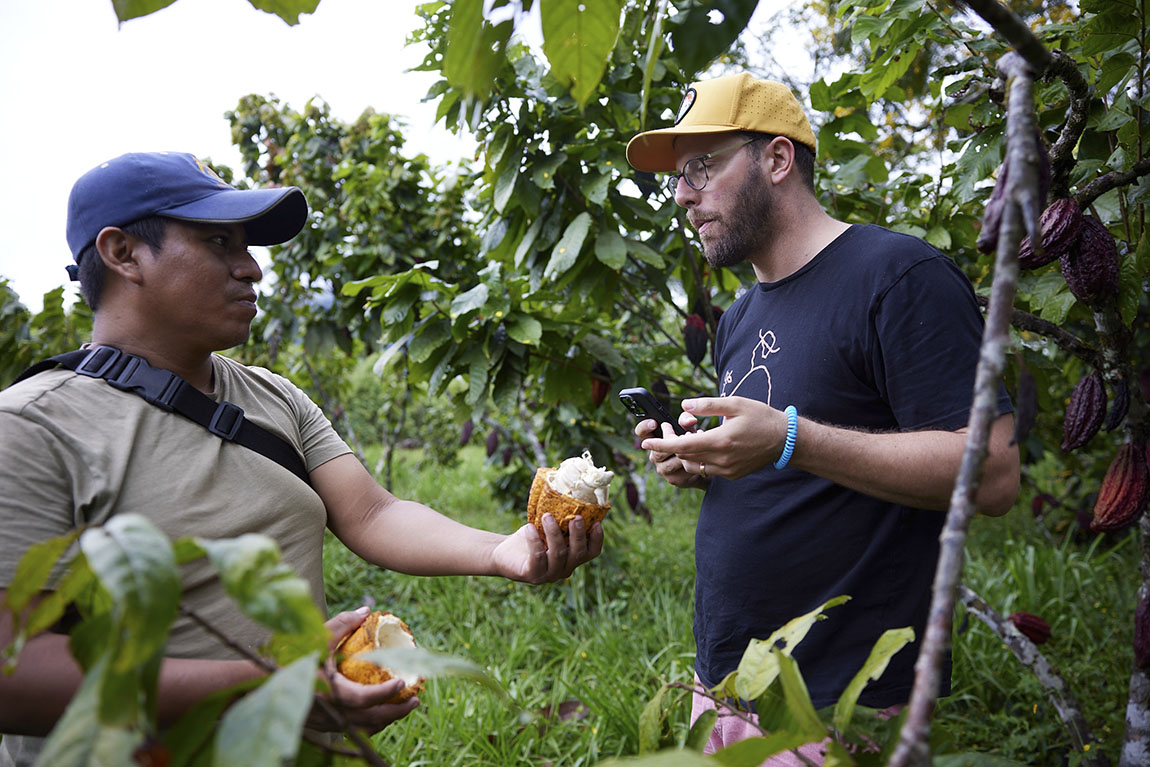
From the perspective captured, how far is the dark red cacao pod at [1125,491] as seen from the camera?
185cm

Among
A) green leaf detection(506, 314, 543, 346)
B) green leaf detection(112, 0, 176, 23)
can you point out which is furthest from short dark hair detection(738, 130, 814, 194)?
green leaf detection(112, 0, 176, 23)

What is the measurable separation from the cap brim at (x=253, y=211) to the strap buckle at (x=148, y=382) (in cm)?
30

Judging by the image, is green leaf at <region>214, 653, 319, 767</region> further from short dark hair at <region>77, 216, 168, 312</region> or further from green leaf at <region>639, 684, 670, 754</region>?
short dark hair at <region>77, 216, 168, 312</region>

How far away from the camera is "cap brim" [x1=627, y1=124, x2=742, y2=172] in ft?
6.20

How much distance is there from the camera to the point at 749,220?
6.09 ft

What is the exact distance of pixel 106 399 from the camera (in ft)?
4.30

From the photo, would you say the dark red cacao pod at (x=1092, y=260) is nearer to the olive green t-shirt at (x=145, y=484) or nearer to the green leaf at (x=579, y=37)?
the green leaf at (x=579, y=37)

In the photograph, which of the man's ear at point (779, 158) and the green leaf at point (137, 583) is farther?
the man's ear at point (779, 158)

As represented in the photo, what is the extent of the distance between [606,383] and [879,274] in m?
1.73

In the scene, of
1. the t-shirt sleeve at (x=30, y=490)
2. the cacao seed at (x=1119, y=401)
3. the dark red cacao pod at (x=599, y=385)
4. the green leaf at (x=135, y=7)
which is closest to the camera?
the green leaf at (x=135, y=7)

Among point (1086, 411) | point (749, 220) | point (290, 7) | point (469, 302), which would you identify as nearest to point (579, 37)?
point (290, 7)

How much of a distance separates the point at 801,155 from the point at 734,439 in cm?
93

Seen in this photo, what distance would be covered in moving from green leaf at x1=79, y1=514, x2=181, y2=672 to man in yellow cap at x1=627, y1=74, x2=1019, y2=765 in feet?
3.35

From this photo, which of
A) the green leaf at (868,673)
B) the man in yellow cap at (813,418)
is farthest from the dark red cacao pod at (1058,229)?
the green leaf at (868,673)
